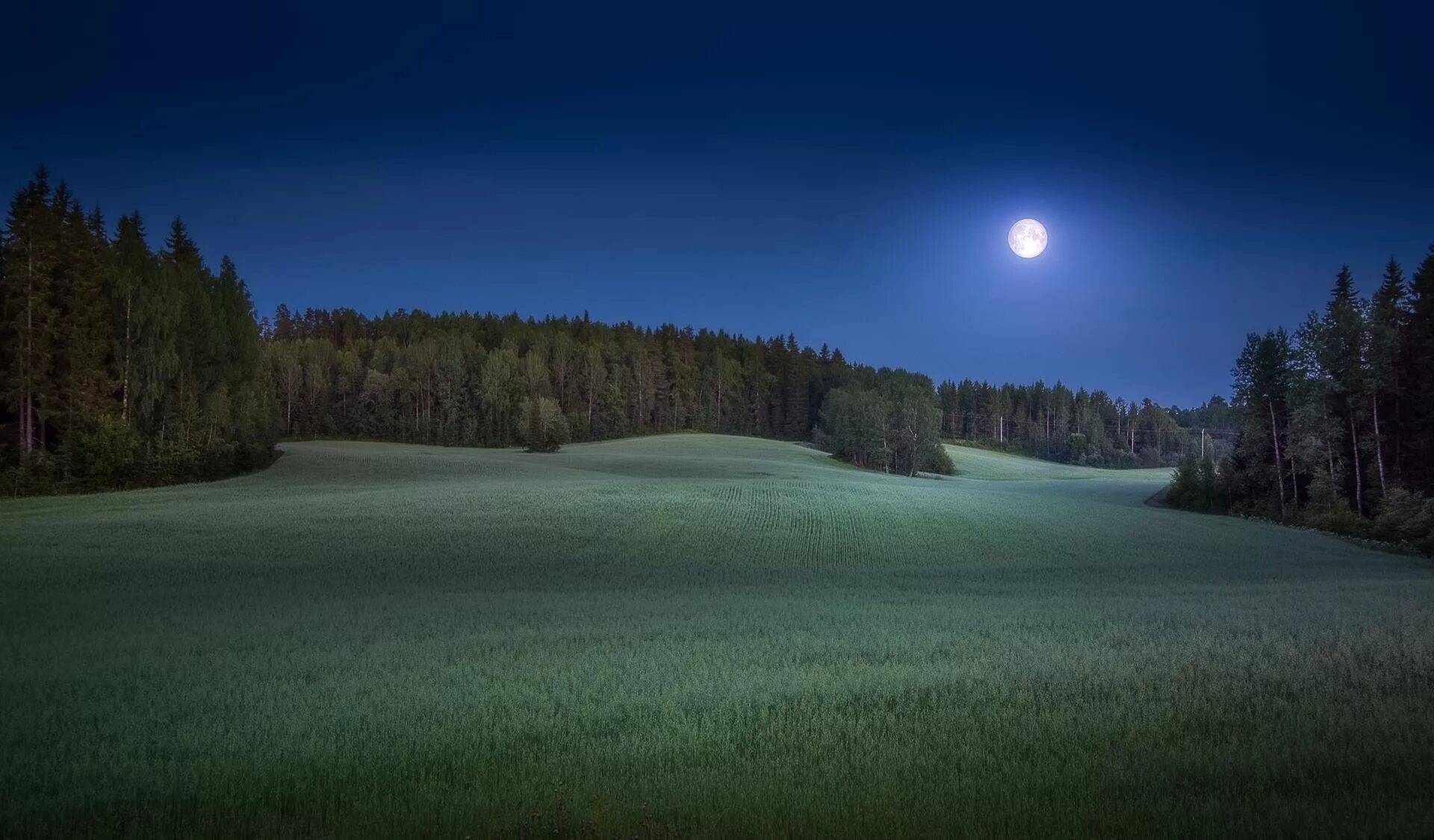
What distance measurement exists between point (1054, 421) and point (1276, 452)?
392ft

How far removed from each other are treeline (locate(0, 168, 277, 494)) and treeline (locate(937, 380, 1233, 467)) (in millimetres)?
122618

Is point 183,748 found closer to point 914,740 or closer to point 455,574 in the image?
point 914,740

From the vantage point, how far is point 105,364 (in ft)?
149

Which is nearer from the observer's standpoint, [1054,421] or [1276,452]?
[1276,452]

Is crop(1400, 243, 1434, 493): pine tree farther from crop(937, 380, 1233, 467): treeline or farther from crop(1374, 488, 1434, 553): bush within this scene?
crop(937, 380, 1233, 467): treeline

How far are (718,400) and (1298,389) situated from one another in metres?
92.3

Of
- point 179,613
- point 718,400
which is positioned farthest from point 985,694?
point 718,400

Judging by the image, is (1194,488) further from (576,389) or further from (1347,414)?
(576,389)

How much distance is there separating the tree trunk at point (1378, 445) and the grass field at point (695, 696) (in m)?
19.3

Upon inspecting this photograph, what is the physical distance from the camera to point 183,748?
24.8 feet

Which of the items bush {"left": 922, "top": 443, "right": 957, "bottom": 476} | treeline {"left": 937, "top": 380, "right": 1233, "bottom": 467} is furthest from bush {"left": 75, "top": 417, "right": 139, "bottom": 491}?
treeline {"left": 937, "top": 380, "right": 1233, "bottom": 467}

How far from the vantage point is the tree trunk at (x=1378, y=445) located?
3962 cm

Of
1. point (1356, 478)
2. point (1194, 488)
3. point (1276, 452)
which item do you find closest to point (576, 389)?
point (1194, 488)

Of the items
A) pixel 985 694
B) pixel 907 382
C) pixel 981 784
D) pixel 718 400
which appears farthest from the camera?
pixel 718 400
